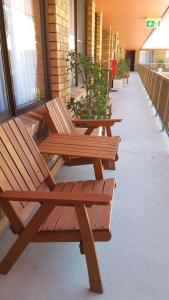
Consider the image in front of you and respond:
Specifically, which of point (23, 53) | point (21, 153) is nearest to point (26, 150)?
point (21, 153)

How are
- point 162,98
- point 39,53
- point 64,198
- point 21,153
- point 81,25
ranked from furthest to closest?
1. point 81,25
2. point 162,98
3. point 39,53
4. point 21,153
5. point 64,198

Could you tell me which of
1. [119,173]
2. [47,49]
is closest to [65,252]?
[119,173]

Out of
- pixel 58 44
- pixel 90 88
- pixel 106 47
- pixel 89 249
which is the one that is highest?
pixel 106 47

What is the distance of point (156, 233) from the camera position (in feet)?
6.05

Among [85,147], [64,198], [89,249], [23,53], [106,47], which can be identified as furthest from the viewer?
[106,47]

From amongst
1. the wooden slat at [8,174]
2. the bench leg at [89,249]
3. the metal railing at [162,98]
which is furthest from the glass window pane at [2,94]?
the metal railing at [162,98]

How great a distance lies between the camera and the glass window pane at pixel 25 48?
223 centimetres

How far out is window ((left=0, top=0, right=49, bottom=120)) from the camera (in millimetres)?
2115

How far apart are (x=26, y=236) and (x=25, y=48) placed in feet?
6.28

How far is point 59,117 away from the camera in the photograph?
2.55m

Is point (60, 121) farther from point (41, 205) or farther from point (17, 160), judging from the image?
point (41, 205)

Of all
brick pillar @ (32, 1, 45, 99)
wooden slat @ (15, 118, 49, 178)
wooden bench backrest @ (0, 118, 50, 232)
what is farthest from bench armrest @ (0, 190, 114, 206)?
brick pillar @ (32, 1, 45, 99)

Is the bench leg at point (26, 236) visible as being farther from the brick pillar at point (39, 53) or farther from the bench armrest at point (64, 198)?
the brick pillar at point (39, 53)

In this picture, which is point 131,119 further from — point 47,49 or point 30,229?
point 30,229
